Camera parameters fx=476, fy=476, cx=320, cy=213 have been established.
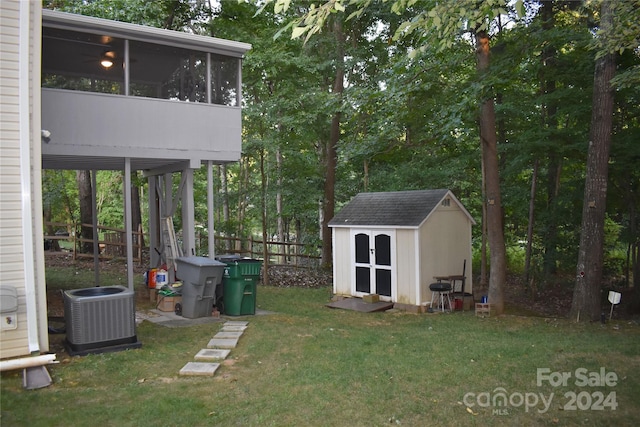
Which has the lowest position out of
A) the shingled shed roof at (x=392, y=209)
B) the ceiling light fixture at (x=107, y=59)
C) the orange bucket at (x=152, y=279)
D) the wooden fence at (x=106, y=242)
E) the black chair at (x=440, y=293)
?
the black chair at (x=440, y=293)

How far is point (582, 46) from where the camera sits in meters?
10.0

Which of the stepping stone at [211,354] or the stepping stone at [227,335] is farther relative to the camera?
the stepping stone at [227,335]

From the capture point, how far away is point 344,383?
15.7 ft

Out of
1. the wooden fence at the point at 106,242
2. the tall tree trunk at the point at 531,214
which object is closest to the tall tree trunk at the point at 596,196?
the tall tree trunk at the point at 531,214

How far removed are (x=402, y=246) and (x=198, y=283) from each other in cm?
449

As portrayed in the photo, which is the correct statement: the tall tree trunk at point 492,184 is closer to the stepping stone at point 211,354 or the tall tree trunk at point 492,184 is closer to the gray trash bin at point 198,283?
the gray trash bin at point 198,283

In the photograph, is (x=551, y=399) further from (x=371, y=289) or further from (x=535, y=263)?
(x=535, y=263)

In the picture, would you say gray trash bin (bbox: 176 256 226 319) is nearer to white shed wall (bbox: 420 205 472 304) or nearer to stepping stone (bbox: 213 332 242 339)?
stepping stone (bbox: 213 332 242 339)

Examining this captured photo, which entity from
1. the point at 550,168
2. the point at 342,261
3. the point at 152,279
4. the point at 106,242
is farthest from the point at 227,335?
the point at 106,242

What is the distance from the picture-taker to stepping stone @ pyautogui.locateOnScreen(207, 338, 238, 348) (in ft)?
20.3

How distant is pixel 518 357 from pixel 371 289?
526 centimetres

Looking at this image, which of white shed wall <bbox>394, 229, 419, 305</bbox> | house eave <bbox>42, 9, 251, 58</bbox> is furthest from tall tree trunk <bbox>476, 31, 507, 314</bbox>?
house eave <bbox>42, 9, 251, 58</bbox>

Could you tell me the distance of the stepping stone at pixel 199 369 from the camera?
5.04 metres

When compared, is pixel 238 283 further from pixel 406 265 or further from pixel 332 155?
pixel 332 155
